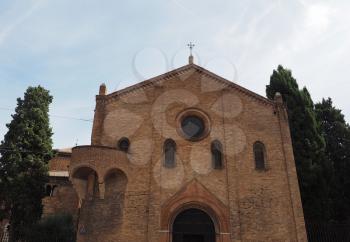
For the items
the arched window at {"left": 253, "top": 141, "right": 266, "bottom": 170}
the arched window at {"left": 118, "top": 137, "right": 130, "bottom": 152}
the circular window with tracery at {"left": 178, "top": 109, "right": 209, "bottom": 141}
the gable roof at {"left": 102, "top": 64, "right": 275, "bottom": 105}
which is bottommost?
the arched window at {"left": 253, "top": 141, "right": 266, "bottom": 170}

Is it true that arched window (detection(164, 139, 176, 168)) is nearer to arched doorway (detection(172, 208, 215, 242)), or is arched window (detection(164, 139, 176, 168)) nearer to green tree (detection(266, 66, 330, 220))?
arched doorway (detection(172, 208, 215, 242))

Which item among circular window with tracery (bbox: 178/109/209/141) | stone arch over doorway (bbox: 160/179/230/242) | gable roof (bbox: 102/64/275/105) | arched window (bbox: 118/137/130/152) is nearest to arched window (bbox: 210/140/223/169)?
circular window with tracery (bbox: 178/109/209/141)

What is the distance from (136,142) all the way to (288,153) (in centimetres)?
766

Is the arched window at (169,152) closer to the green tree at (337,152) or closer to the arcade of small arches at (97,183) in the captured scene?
the arcade of small arches at (97,183)

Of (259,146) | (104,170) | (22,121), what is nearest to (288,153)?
(259,146)

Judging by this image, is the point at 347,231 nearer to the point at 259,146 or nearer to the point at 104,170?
the point at 259,146

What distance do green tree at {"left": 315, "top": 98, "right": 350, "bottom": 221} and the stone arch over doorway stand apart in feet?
26.3

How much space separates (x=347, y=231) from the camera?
14.9 m

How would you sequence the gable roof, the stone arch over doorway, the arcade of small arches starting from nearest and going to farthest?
the stone arch over doorway < the arcade of small arches < the gable roof

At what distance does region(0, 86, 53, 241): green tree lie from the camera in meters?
17.3

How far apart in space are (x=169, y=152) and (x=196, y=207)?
3026 millimetres

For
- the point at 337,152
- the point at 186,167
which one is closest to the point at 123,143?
the point at 186,167

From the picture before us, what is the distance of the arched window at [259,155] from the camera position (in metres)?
15.6

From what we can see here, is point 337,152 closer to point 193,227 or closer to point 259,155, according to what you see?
point 259,155
